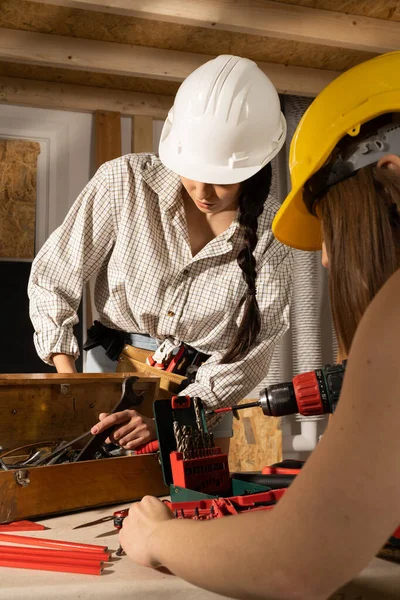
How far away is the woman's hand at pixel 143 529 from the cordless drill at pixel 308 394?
0.40 m

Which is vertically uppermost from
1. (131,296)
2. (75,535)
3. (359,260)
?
(131,296)

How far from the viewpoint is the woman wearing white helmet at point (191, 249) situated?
2.02 meters

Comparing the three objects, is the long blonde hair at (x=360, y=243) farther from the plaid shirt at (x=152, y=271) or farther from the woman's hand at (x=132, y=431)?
the plaid shirt at (x=152, y=271)

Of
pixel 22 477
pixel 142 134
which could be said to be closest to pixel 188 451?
pixel 22 477

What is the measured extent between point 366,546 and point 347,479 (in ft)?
0.25

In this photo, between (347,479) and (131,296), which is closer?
(347,479)

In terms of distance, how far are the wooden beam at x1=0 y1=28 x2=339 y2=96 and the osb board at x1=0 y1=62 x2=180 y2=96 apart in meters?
0.35

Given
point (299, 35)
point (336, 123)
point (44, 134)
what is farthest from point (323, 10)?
point (336, 123)

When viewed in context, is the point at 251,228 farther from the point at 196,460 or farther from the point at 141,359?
the point at 196,460

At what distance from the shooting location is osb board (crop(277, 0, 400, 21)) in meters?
3.56

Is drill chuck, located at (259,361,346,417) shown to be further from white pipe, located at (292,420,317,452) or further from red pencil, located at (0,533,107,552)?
white pipe, located at (292,420,317,452)

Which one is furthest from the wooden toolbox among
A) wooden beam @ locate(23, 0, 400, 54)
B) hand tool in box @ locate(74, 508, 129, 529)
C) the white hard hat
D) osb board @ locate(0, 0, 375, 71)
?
osb board @ locate(0, 0, 375, 71)

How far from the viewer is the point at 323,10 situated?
3.66 m

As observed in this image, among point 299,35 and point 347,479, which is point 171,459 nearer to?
point 347,479
